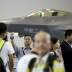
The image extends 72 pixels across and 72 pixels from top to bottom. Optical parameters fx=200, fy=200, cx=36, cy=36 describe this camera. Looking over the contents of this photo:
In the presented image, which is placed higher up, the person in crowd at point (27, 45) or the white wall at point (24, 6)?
the white wall at point (24, 6)

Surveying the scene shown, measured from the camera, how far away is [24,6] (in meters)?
1.50

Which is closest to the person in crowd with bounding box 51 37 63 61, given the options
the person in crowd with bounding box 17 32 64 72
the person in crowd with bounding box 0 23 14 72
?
the person in crowd with bounding box 17 32 64 72

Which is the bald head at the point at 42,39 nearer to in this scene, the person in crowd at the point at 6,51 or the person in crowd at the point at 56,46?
the person in crowd at the point at 56,46

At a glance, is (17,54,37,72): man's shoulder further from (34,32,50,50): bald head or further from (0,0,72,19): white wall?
(0,0,72,19): white wall

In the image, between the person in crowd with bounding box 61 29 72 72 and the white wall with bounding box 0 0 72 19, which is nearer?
the person in crowd with bounding box 61 29 72 72

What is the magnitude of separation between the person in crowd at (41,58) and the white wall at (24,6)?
37 cm

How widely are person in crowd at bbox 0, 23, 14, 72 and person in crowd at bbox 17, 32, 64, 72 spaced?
0.06 metres

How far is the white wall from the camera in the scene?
4.85ft

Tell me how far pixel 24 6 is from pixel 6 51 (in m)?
0.44

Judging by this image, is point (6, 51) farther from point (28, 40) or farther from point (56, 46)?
point (56, 46)

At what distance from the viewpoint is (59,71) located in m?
1.16

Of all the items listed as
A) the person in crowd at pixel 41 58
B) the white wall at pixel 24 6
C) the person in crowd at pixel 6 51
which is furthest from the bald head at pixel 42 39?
the white wall at pixel 24 6

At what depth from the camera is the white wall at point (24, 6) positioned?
148cm

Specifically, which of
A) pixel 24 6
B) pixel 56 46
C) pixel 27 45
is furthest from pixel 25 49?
pixel 24 6
